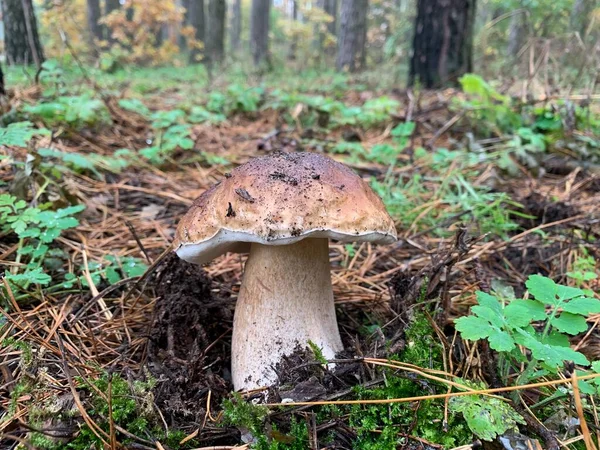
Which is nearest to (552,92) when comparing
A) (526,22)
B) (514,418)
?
(526,22)

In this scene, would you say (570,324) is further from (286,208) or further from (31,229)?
(31,229)

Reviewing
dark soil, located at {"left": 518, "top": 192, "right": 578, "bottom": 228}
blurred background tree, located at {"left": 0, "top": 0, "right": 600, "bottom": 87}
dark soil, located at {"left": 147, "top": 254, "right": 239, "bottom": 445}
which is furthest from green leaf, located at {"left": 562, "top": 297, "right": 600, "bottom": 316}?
blurred background tree, located at {"left": 0, "top": 0, "right": 600, "bottom": 87}

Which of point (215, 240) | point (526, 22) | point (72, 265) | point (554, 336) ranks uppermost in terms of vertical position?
point (526, 22)

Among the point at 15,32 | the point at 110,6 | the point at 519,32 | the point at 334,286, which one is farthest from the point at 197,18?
the point at 334,286

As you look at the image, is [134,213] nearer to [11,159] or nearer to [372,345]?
[11,159]

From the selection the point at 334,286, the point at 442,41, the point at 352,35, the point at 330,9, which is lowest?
the point at 334,286

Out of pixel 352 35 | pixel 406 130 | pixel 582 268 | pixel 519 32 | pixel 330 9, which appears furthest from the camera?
pixel 330 9

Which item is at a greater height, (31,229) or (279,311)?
(31,229)
